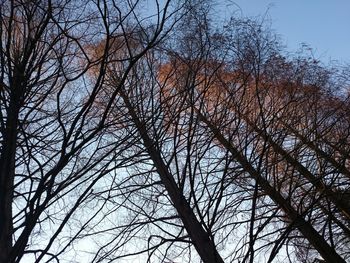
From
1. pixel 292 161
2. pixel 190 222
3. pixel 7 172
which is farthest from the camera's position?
pixel 292 161

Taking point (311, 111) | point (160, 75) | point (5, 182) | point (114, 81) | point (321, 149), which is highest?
point (114, 81)

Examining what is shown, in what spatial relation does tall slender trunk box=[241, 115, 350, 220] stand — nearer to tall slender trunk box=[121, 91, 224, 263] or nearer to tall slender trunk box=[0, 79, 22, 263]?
tall slender trunk box=[121, 91, 224, 263]

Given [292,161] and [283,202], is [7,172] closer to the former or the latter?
[283,202]

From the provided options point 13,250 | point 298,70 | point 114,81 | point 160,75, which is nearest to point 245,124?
point 160,75

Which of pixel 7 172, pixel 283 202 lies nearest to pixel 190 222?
pixel 283 202

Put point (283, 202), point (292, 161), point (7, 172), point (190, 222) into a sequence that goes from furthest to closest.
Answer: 1. point (292, 161)
2. point (190, 222)
3. point (283, 202)
4. point (7, 172)

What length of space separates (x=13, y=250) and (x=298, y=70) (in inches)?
151

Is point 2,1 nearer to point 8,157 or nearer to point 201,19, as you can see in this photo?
point 8,157

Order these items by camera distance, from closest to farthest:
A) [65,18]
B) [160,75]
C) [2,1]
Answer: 1. [2,1]
2. [65,18]
3. [160,75]

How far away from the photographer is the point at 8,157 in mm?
2045

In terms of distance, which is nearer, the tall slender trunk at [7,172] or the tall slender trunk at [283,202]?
the tall slender trunk at [7,172]

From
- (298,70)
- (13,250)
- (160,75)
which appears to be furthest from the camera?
(298,70)

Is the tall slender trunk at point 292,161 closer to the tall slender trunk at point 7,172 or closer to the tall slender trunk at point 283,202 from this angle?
the tall slender trunk at point 283,202

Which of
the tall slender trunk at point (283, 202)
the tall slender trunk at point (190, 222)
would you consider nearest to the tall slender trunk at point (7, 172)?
the tall slender trunk at point (190, 222)
